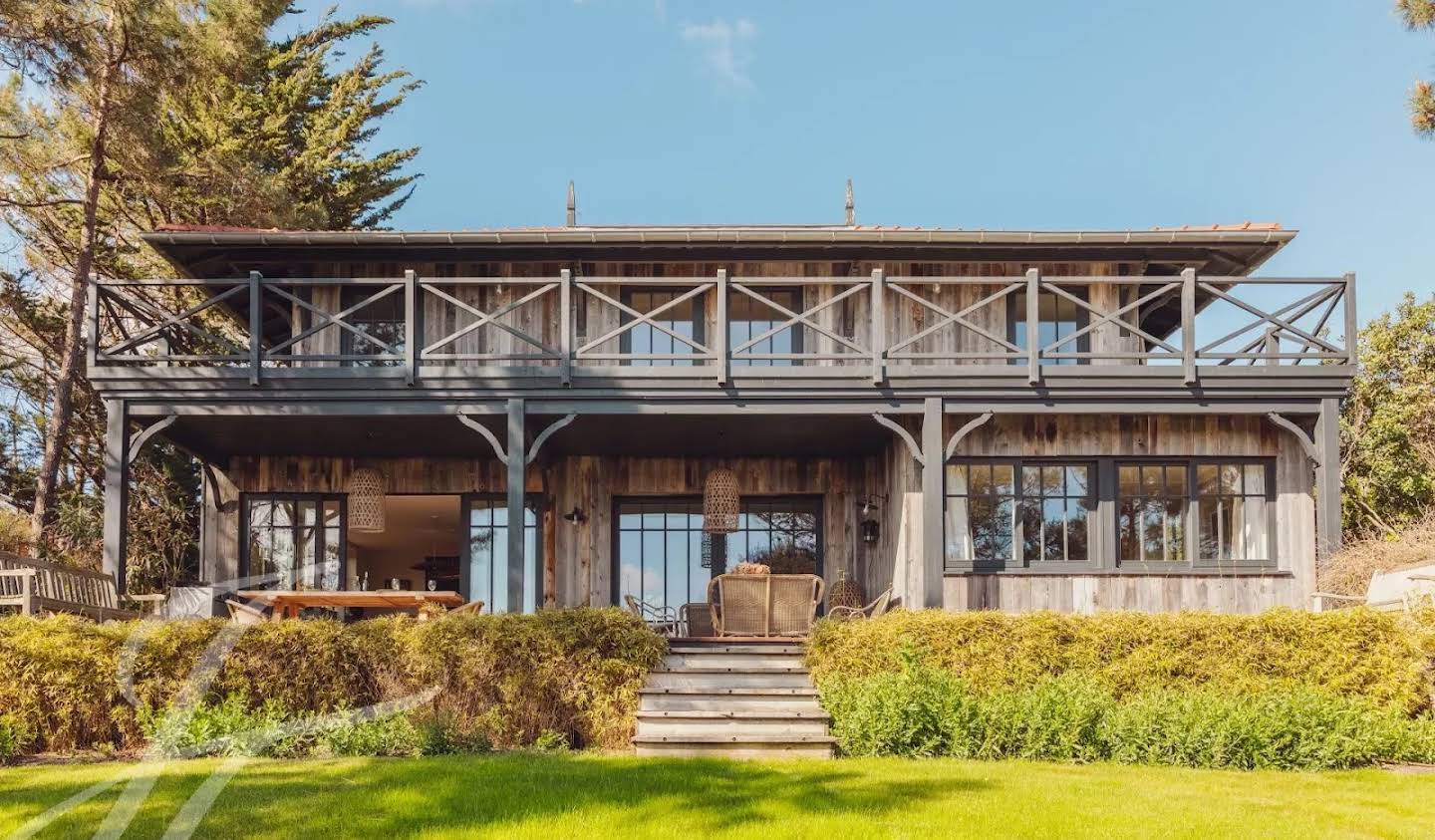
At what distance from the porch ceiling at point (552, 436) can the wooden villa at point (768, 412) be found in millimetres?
60

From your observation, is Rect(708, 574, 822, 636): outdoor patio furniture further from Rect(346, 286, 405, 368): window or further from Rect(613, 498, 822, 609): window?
Rect(346, 286, 405, 368): window

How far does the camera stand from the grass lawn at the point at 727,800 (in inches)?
275

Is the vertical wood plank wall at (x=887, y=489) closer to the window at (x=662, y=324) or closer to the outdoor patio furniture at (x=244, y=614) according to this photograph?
the window at (x=662, y=324)

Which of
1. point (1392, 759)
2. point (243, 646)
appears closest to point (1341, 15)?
point (1392, 759)

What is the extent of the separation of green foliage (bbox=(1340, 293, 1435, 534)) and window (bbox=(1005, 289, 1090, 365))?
18.5 ft

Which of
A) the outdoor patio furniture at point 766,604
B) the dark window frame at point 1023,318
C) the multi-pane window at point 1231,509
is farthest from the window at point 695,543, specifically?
the multi-pane window at point 1231,509

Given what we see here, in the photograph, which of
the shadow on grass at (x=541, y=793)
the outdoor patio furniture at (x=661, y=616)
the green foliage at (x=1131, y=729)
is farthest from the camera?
the outdoor patio furniture at (x=661, y=616)

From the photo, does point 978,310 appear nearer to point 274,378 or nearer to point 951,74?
point 274,378

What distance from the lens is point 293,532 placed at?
14875 mm

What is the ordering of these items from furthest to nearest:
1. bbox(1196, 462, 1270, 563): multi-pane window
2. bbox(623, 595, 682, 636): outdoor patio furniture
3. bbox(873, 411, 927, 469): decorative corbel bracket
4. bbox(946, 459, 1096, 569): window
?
bbox(623, 595, 682, 636): outdoor patio furniture < bbox(1196, 462, 1270, 563): multi-pane window < bbox(946, 459, 1096, 569): window < bbox(873, 411, 927, 469): decorative corbel bracket

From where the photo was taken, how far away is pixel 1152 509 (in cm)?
1348

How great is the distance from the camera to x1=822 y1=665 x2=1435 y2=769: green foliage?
9.40 meters

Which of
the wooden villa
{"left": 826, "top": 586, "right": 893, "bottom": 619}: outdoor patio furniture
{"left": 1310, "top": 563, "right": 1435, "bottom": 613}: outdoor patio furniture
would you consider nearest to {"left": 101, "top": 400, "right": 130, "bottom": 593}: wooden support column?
the wooden villa

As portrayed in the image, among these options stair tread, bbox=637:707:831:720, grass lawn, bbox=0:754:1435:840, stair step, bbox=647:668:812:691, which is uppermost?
stair step, bbox=647:668:812:691
